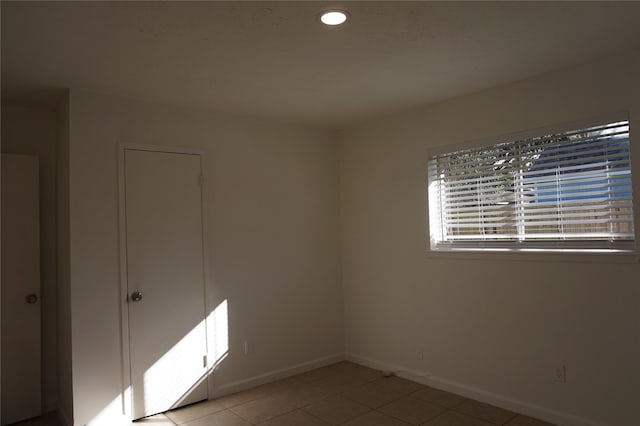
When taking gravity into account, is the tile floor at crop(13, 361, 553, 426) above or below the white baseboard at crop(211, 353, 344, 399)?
below

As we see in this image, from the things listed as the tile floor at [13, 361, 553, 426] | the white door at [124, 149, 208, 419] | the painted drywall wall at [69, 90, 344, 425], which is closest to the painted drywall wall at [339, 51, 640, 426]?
the tile floor at [13, 361, 553, 426]

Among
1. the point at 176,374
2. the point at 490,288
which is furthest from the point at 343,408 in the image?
the point at 490,288

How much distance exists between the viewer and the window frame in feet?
9.33

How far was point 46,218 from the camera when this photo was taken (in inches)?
150

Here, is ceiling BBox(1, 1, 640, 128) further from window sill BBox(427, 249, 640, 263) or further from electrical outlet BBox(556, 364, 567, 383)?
electrical outlet BBox(556, 364, 567, 383)

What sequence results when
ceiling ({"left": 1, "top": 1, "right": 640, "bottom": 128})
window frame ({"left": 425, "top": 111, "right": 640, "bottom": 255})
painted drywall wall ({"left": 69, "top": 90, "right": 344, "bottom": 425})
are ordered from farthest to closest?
painted drywall wall ({"left": 69, "top": 90, "right": 344, "bottom": 425}), window frame ({"left": 425, "top": 111, "right": 640, "bottom": 255}), ceiling ({"left": 1, "top": 1, "right": 640, "bottom": 128})

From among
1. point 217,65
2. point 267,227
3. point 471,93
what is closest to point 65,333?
point 267,227

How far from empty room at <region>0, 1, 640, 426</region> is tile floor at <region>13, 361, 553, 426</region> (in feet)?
0.08

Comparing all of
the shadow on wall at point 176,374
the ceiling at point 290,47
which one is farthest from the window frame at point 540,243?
the shadow on wall at point 176,374

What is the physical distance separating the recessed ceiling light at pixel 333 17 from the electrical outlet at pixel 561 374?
9.21 feet

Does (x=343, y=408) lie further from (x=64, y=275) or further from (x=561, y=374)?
(x=64, y=275)

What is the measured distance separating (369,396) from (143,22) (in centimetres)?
329

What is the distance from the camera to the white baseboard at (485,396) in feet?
10.1

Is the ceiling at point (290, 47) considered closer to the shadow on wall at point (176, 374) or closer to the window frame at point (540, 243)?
the window frame at point (540, 243)
